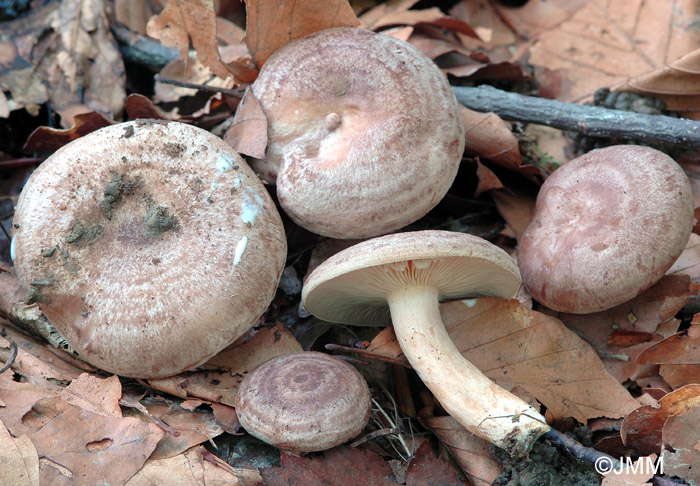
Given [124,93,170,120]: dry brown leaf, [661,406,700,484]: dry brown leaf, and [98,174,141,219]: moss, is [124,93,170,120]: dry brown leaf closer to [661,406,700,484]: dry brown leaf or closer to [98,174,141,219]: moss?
[98,174,141,219]: moss

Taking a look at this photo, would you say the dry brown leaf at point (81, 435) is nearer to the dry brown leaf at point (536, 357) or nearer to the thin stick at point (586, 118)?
the dry brown leaf at point (536, 357)

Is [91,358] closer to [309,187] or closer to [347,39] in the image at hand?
[309,187]

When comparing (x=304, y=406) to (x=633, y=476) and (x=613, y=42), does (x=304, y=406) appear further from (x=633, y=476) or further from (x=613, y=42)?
(x=613, y=42)

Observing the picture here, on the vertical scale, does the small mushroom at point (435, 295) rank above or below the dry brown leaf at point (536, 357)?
above

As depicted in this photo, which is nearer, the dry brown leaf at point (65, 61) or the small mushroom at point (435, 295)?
the small mushroom at point (435, 295)

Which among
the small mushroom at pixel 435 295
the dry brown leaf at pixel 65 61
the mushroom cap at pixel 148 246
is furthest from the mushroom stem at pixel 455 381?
the dry brown leaf at pixel 65 61

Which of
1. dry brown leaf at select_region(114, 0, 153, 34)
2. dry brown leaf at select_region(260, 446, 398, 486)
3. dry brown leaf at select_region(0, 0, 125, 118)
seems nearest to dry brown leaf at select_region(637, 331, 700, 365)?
dry brown leaf at select_region(260, 446, 398, 486)

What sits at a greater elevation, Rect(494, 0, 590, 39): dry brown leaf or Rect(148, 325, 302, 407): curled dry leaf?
Rect(494, 0, 590, 39): dry brown leaf
